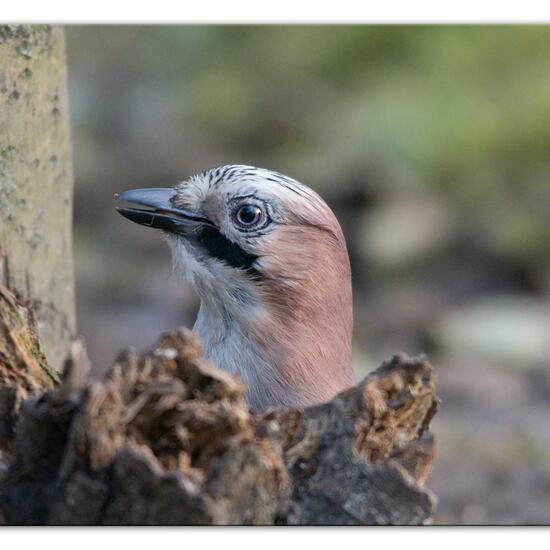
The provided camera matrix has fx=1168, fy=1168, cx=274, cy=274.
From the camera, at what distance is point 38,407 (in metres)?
1.89

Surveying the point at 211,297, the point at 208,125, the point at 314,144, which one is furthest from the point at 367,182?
the point at 211,297

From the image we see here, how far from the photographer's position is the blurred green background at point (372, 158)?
529 cm

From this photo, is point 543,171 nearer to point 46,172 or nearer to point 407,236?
point 407,236

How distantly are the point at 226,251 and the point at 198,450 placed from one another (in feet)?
3.04

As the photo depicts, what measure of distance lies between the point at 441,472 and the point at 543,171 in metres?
2.37

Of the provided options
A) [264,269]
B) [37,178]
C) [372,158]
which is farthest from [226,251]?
[372,158]

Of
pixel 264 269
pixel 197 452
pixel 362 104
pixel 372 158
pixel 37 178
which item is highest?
pixel 362 104

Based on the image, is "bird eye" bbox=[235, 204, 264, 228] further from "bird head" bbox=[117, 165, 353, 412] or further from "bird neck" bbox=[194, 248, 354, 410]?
"bird neck" bbox=[194, 248, 354, 410]

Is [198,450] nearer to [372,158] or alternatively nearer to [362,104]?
[372,158]

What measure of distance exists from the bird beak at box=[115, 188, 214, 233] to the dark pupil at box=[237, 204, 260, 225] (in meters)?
0.08

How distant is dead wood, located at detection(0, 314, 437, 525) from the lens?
1.82m

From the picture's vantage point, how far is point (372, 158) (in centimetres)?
581

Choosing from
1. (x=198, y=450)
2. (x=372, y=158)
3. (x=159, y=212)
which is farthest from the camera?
(x=372, y=158)

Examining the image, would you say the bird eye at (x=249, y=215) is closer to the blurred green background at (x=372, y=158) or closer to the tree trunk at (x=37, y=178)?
the tree trunk at (x=37, y=178)
